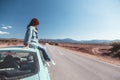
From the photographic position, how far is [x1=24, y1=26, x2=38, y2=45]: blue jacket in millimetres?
5972

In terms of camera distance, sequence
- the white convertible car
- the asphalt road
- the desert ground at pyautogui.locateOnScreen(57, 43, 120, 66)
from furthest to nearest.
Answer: the desert ground at pyautogui.locateOnScreen(57, 43, 120, 66) < the asphalt road < the white convertible car

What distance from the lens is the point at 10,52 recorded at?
5137mm

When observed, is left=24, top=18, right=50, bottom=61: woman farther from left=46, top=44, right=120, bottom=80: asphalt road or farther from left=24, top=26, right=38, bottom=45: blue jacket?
left=46, top=44, right=120, bottom=80: asphalt road

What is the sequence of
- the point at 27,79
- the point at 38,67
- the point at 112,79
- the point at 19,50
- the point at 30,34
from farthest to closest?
1. the point at 112,79
2. the point at 30,34
3. the point at 19,50
4. the point at 38,67
5. the point at 27,79

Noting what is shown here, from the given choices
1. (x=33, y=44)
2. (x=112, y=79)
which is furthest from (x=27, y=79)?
(x=112, y=79)

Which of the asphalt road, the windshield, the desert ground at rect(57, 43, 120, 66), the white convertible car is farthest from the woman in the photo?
the desert ground at rect(57, 43, 120, 66)

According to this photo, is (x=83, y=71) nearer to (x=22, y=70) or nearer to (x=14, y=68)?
(x=14, y=68)

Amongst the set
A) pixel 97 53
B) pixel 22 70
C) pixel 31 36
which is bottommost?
pixel 97 53

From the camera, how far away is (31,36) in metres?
6.12

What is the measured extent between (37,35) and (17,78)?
7.82 ft

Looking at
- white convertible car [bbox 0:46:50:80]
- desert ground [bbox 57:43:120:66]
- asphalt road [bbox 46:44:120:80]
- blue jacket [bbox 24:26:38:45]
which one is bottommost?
desert ground [bbox 57:43:120:66]

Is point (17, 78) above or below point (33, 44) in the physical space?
below

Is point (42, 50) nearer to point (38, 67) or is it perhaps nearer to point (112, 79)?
point (38, 67)

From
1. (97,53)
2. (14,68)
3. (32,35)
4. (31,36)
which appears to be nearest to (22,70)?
(14,68)
